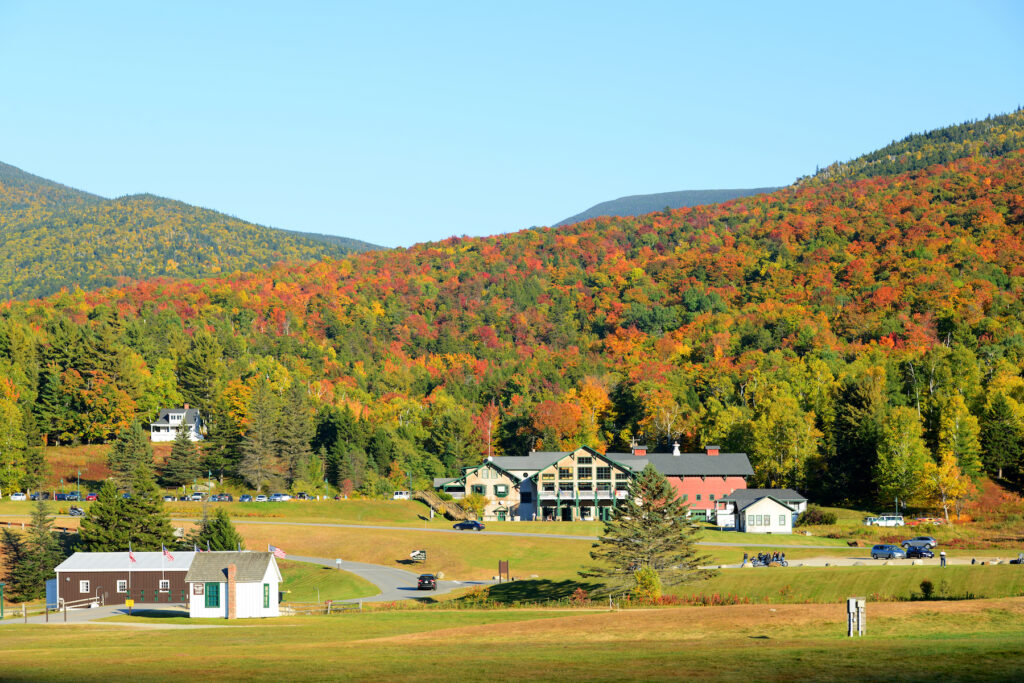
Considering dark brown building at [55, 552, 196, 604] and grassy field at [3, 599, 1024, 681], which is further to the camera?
dark brown building at [55, 552, 196, 604]

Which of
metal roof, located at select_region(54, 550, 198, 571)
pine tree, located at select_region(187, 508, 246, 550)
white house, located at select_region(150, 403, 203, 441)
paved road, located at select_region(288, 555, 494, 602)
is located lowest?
paved road, located at select_region(288, 555, 494, 602)

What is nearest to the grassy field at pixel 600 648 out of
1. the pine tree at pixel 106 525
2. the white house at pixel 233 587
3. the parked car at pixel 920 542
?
the white house at pixel 233 587

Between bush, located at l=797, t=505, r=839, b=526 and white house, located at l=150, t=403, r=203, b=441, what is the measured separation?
92759 mm

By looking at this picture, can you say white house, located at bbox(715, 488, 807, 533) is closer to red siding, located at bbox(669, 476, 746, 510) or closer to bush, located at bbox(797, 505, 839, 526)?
bush, located at bbox(797, 505, 839, 526)

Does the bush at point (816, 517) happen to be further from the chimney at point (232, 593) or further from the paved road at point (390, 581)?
the chimney at point (232, 593)

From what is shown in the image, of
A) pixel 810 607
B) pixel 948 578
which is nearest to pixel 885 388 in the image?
pixel 948 578

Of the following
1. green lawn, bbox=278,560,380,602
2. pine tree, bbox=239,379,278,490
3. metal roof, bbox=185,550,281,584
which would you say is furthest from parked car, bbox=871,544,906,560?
pine tree, bbox=239,379,278,490

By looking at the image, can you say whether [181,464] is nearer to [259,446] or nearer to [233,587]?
[259,446]

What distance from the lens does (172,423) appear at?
161750mm

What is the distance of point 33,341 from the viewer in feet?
537

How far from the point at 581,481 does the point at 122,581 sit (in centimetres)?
5943

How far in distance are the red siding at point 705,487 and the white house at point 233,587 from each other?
65023mm

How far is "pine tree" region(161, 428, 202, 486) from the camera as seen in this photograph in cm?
12938

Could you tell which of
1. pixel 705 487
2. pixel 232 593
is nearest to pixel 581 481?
pixel 705 487
